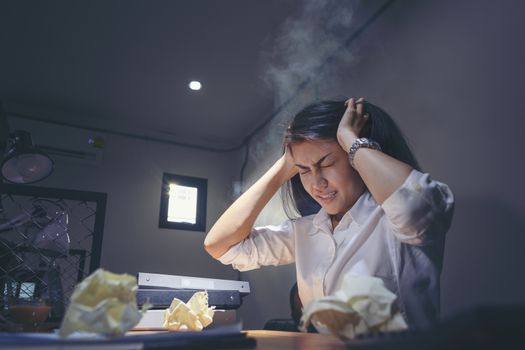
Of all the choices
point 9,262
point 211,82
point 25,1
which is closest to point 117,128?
point 211,82

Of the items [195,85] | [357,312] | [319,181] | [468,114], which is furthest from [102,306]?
[195,85]

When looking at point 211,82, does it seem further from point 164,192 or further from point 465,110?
point 465,110

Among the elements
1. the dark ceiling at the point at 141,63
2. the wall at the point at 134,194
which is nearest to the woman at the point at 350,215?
the dark ceiling at the point at 141,63

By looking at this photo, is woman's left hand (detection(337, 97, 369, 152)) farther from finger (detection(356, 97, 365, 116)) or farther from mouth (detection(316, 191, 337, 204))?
mouth (detection(316, 191, 337, 204))

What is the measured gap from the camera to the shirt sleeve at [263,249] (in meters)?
1.52

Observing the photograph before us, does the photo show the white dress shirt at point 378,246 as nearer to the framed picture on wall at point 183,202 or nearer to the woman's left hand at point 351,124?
the woman's left hand at point 351,124

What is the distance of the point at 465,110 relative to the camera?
170 centimetres

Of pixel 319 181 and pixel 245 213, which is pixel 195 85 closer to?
pixel 245 213

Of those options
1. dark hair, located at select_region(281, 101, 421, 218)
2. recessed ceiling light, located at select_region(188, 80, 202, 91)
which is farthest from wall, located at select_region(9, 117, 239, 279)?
dark hair, located at select_region(281, 101, 421, 218)

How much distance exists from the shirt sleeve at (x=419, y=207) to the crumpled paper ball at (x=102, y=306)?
1.91 feet

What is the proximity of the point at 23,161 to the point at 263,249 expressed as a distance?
204cm

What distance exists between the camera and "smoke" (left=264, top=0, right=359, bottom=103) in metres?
2.39

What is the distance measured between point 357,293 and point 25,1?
9.15 feet

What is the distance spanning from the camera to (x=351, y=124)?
1.25 m
